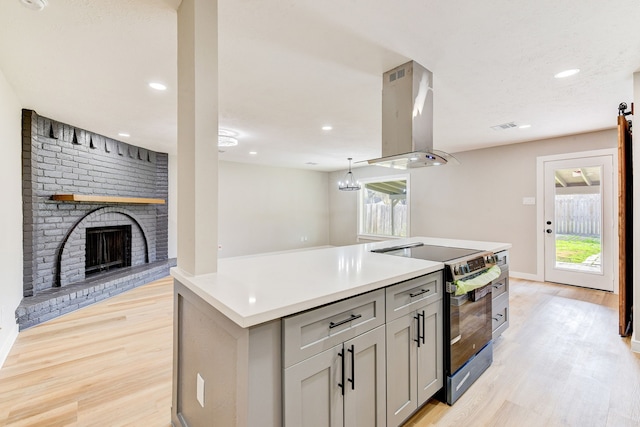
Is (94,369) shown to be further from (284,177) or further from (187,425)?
(284,177)

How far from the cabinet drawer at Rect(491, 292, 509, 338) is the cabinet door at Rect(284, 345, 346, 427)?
1762 millimetres

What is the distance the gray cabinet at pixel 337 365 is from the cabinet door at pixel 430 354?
351 mm

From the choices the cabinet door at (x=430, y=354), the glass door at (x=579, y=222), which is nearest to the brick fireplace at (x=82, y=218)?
the cabinet door at (x=430, y=354)

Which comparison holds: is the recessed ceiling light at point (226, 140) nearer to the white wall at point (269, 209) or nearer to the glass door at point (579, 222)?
the white wall at point (269, 209)

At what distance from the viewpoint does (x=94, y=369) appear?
7.32 ft

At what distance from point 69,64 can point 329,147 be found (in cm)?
364

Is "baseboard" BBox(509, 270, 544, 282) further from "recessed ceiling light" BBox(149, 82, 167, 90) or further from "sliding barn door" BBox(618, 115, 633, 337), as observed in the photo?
"recessed ceiling light" BBox(149, 82, 167, 90)

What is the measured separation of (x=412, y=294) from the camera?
160cm

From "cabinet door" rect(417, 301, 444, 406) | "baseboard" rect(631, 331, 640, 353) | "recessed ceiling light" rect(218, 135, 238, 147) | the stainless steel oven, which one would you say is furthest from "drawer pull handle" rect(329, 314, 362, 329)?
"recessed ceiling light" rect(218, 135, 238, 147)

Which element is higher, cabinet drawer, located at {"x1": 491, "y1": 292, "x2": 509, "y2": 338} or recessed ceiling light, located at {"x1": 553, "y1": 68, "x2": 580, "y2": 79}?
recessed ceiling light, located at {"x1": 553, "y1": 68, "x2": 580, "y2": 79}

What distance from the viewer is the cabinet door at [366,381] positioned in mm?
1262

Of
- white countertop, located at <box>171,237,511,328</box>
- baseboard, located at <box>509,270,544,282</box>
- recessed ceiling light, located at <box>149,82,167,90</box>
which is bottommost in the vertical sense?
baseboard, located at <box>509,270,544,282</box>

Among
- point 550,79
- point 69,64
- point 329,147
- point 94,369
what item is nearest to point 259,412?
point 94,369

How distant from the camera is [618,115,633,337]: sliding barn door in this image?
8.46 feet
